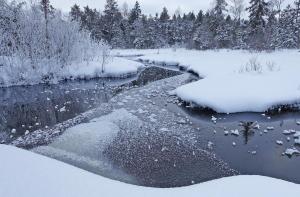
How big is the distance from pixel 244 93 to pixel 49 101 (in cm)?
1048

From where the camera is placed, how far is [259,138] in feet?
32.0

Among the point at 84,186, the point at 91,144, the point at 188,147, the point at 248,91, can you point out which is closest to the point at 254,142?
the point at 188,147

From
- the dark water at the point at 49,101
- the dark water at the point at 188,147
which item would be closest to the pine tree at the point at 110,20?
the dark water at the point at 49,101

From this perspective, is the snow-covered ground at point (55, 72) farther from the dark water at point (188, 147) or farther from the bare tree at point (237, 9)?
the bare tree at point (237, 9)

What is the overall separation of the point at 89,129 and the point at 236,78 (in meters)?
8.76

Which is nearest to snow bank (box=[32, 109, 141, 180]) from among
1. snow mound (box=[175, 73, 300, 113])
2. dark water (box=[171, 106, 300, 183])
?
dark water (box=[171, 106, 300, 183])

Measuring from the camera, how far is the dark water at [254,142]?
7826 millimetres

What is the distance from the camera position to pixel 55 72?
21.7m

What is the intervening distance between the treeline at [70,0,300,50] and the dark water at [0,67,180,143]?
9844mm

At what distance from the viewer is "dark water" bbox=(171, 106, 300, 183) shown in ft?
25.7

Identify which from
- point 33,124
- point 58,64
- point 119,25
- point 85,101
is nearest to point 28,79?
point 58,64

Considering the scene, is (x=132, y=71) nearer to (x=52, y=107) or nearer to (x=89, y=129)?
(x=52, y=107)

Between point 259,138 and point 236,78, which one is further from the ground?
point 236,78

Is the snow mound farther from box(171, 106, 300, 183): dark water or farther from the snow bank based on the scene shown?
the snow bank
